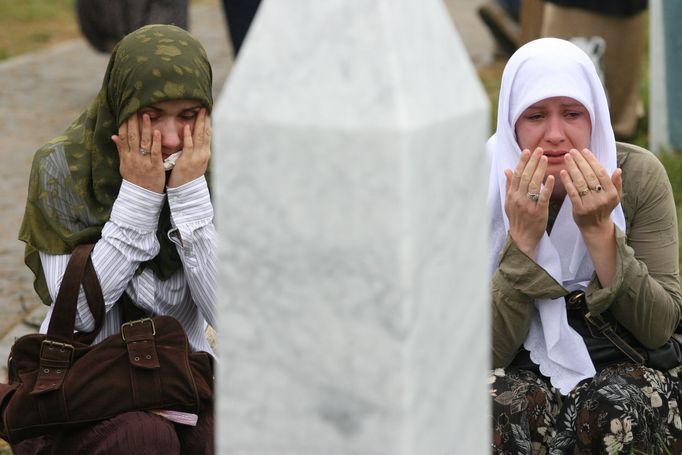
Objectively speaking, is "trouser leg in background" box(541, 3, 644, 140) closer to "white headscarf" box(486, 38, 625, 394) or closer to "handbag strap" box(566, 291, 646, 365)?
A: "white headscarf" box(486, 38, 625, 394)

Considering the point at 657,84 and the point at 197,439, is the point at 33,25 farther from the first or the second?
the point at 197,439

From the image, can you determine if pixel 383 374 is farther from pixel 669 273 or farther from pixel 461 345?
pixel 669 273

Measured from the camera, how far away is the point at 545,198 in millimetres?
2973

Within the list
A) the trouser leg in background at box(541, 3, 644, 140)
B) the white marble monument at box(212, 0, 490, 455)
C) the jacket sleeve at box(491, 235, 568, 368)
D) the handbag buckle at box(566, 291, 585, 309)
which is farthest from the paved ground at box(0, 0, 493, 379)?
the trouser leg in background at box(541, 3, 644, 140)

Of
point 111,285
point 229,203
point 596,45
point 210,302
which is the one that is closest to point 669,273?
point 210,302

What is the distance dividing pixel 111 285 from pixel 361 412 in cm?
137

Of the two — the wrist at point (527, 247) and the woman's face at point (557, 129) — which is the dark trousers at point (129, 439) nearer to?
the wrist at point (527, 247)

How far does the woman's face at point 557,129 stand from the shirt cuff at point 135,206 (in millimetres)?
977

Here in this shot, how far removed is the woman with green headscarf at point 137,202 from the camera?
9.84 ft

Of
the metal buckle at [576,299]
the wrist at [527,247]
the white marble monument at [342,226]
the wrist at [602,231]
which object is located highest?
the white marble monument at [342,226]

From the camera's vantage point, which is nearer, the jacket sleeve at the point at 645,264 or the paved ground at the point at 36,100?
the jacket sleeve at the point at 645,264

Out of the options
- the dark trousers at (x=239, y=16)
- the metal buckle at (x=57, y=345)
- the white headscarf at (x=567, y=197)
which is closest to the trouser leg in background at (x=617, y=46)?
the dark trousers at (x=239, y=16)

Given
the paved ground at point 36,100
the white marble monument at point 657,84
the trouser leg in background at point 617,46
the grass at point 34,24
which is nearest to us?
the paved ground at point 36,100

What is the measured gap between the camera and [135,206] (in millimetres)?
3031
